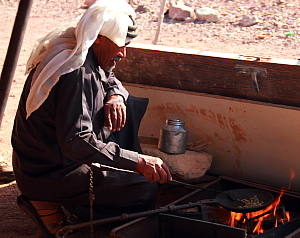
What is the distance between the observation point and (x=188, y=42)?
10.7 m

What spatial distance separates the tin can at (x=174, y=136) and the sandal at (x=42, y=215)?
3.44ft

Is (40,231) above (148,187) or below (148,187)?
below

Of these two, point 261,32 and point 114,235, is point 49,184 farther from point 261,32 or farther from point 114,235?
point 261,32

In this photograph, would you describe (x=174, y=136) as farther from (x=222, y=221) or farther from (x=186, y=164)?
(x=222, y=221)

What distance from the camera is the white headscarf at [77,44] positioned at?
2.68m

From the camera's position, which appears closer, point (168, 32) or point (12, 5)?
point (168, 32)

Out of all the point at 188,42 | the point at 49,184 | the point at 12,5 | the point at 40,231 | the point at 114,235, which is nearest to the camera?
the point at 114,235

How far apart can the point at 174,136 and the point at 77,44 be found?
4.35ft

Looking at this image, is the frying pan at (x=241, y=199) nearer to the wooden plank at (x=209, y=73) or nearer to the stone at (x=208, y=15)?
the wooden plank at (x=209, y=73)

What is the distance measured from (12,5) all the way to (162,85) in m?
13.2

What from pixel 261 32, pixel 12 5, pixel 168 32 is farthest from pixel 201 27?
pixel 12 5

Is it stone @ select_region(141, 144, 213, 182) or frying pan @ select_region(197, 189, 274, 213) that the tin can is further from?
frying pan @ select_region(197, 189, 274, 213)

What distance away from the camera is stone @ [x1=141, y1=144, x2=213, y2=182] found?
3.66 m

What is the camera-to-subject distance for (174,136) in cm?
372
